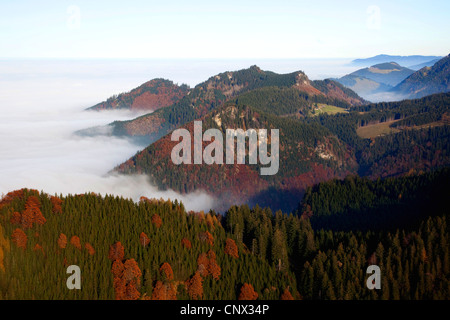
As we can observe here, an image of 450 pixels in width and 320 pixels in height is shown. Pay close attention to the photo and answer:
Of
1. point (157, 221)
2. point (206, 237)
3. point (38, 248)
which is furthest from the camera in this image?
point (157, 221)

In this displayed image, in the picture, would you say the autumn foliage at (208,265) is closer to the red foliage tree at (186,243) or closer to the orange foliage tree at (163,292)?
the red foliage tree at (186,243)

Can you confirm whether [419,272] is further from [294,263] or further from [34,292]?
[34,292]

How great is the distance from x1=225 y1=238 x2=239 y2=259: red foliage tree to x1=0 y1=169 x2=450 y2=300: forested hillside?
0.32 meters

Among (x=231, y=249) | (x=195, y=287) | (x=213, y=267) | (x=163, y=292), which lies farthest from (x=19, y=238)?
(x=231, y=249)

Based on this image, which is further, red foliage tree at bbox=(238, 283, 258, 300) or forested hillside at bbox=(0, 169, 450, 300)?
red foliage tree at bbox=(238, 283, 258, 300)

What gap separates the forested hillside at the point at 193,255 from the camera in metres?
110

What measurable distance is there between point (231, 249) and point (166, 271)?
934 inches

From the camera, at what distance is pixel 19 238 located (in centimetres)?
11844

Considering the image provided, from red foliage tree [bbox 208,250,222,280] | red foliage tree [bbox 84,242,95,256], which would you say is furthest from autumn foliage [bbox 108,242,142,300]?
red foliage tree [bbox 208,250,222,280]

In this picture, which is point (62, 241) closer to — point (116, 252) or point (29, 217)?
point (29, 217)

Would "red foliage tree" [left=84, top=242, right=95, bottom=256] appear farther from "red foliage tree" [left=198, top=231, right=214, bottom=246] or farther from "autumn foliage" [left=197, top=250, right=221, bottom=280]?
"red foliage tree" [left=198, top=231, right=214, bottom=246]

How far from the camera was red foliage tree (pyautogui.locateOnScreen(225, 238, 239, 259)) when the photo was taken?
12769cm

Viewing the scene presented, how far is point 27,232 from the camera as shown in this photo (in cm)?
12425
